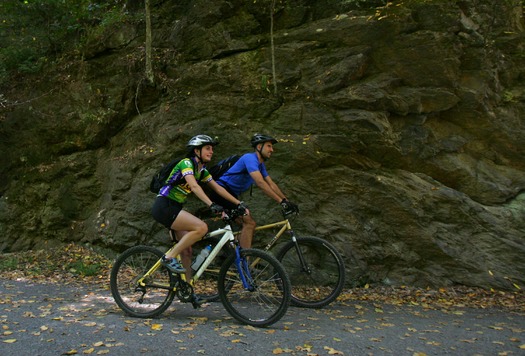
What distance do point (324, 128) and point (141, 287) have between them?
175 inches

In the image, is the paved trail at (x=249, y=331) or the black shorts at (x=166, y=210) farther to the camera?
the black shorts at (x=166, y=210)

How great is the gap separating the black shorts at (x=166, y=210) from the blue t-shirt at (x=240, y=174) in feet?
4.14

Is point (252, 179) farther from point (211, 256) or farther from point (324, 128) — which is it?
point (324, 128)

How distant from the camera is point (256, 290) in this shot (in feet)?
17.3

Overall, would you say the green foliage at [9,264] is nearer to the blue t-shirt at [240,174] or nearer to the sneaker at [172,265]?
the sneaker at [172,265]

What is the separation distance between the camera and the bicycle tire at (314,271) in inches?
247

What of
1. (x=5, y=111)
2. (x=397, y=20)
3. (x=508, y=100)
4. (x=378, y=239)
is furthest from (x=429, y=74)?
(x=5, y=111)

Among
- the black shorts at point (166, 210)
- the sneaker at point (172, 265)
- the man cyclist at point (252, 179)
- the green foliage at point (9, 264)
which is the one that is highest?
the man cyclist at point (252, 179)

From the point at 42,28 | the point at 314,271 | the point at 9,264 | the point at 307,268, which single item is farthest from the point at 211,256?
the point at 42,28

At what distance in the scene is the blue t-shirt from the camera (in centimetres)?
645

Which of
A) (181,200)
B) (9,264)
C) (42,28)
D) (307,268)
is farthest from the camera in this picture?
(42,28)

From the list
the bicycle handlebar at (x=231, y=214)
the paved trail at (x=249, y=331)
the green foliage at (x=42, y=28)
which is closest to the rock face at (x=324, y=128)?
the green foliage at (x=42, y=28)

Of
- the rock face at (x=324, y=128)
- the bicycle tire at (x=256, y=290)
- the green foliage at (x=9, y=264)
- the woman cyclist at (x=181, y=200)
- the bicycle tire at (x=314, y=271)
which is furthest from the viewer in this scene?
the green foliage at (x=9, y=264)

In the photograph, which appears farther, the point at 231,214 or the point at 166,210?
the point at 231,214
